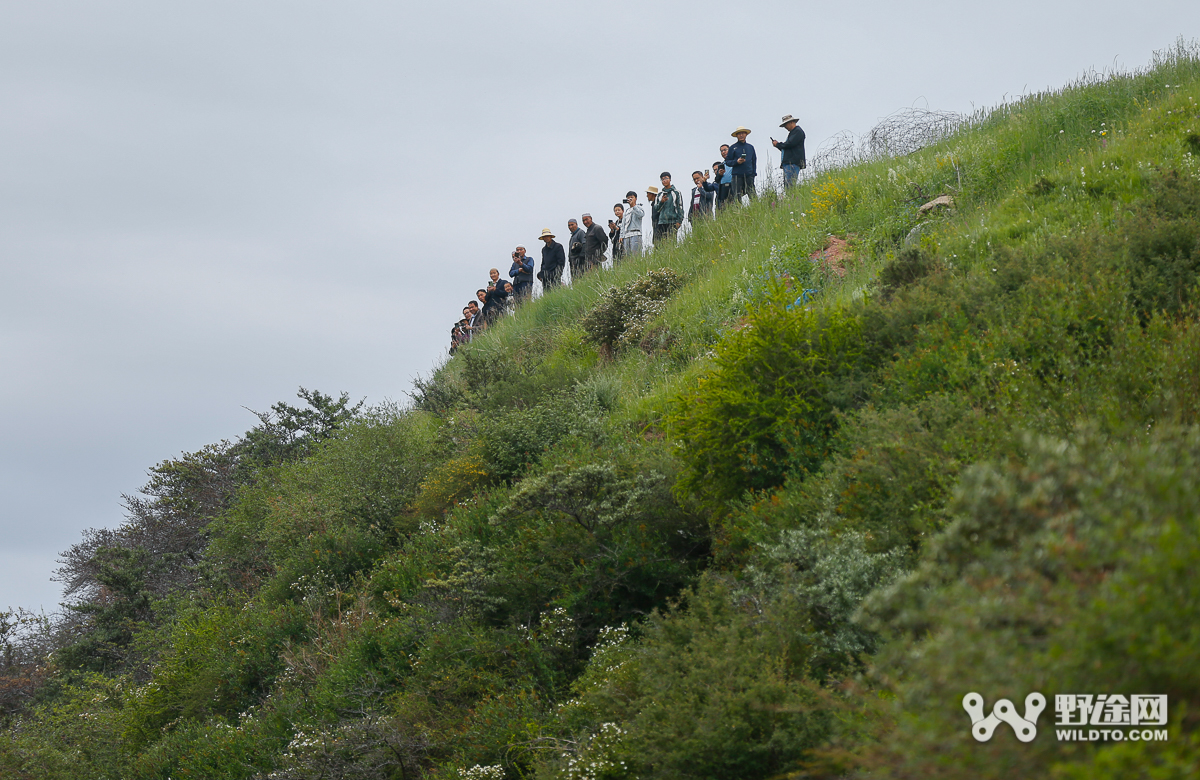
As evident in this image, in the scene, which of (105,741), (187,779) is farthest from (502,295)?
(187,779)

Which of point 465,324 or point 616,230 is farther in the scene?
point 465,324

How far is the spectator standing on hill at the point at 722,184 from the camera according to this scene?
17.7 m

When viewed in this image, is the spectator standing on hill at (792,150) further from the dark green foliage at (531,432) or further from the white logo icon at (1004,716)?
the white logo icon at (1004,716)

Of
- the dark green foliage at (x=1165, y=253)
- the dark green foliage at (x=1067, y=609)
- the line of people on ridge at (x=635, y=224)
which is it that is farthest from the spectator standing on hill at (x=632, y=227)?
the dark green foliage at (x=1067, y=609)

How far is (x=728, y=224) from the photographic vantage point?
16453 millimetres

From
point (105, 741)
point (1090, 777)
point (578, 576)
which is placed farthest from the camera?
point (105, 741)

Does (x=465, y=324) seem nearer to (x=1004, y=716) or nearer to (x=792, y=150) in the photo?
(x=792, y=150)

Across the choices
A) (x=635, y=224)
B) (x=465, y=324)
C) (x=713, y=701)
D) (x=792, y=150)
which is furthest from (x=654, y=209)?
(x=713, y=701)

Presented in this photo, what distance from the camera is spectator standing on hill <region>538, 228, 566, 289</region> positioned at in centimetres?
2161

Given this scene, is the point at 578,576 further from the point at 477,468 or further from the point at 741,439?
the point at 477,468

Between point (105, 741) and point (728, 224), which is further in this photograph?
point (728, 224)

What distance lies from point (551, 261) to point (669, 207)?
4.33 metres

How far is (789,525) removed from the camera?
616 centimetres

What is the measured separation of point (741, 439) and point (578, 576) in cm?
197
